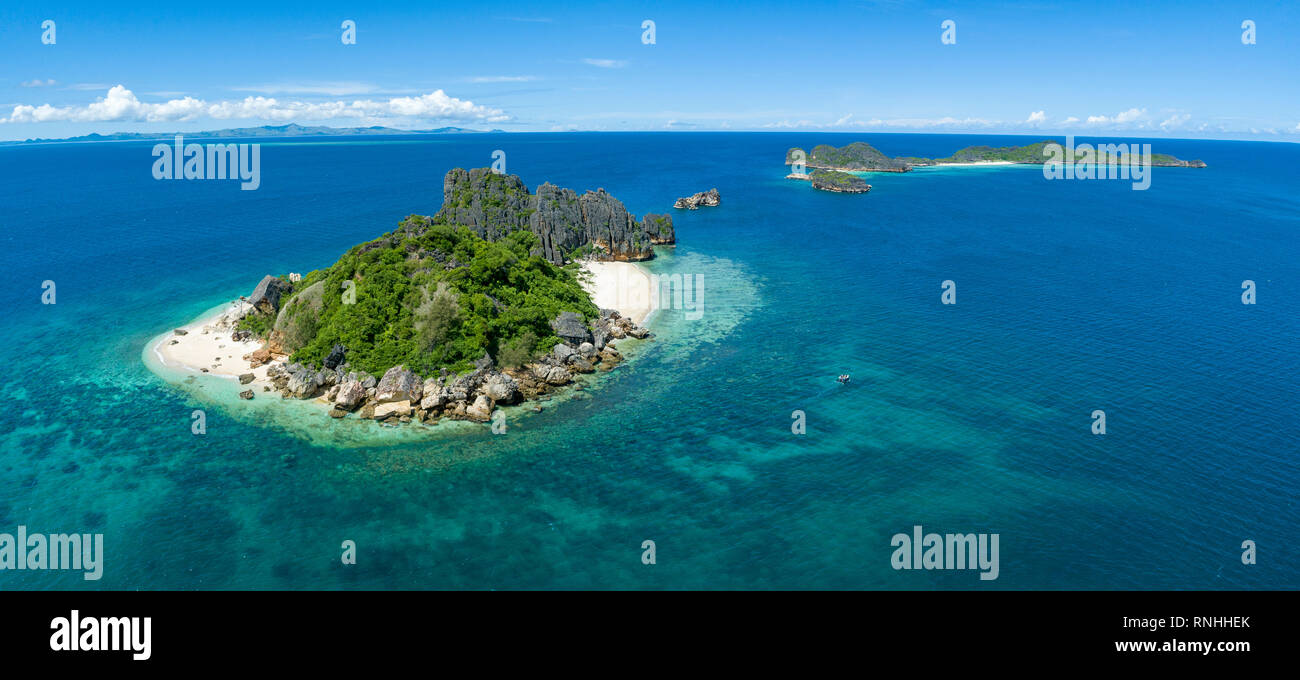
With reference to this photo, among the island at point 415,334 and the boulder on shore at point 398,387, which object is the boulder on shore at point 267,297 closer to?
the island at point 415,334


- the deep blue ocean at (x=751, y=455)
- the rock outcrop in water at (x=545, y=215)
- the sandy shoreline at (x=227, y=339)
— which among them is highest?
the rock outcrop in water at (x=545, y=215)

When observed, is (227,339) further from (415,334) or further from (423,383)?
(423,383)

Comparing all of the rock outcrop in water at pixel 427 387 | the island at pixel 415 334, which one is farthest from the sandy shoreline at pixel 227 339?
the rock outcrop in water at pixel 427 387

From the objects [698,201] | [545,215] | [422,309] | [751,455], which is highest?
[698,201]

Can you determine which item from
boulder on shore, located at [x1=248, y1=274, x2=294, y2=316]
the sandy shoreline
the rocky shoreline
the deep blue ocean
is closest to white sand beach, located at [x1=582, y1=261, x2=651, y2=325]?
the sandy shoreline

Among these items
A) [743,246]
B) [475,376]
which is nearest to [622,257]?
[743,246]

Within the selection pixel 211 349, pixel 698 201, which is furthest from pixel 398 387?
pixel 698 201
